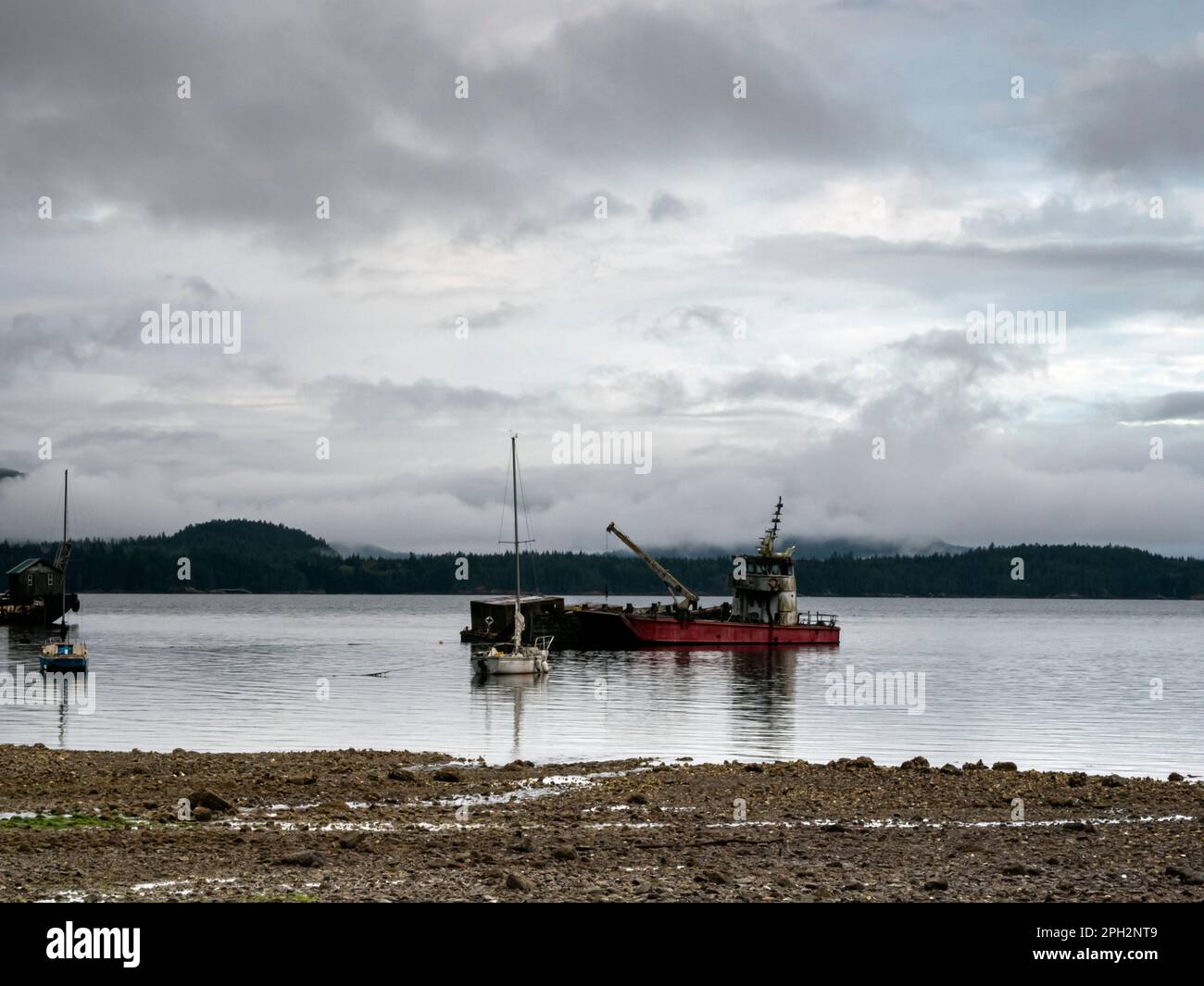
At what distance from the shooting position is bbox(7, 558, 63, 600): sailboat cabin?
497 ft

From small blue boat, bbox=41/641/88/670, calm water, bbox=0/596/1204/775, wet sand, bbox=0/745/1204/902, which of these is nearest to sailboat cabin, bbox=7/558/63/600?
calm water, bbox=0/596/1204/775

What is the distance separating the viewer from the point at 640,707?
56500mm

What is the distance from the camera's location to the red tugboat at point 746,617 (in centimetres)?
10988

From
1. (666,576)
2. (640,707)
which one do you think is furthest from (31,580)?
(640,707)

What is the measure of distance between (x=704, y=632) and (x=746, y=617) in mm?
4976

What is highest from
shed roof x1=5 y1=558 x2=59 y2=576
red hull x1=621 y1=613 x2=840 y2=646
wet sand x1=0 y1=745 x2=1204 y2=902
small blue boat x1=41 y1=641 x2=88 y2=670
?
shed roof x1=5 y1=558 x2=59 y2=576

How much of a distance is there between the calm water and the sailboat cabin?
37049 mm

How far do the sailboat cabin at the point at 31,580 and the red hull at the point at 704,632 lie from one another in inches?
3033

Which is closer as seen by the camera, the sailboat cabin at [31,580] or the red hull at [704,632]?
the red hull at [704,632]

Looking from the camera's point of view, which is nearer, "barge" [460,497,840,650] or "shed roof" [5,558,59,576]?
"barge" [460,497,840,650]

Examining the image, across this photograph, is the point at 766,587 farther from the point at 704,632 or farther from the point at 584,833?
the point at 584,833

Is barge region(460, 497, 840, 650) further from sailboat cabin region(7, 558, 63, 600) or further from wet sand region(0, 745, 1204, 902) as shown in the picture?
Answer: wet sand region(0, 745, 1204, 902)

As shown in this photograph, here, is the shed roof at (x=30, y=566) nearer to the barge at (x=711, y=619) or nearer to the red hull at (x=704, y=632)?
the barge at (x=711, y=619)

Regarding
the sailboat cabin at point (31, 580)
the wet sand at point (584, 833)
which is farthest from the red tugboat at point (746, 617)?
the wet sand at point (584, 833)
